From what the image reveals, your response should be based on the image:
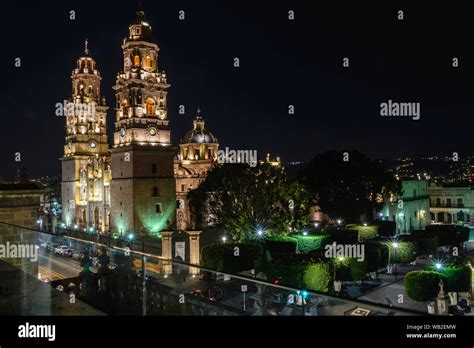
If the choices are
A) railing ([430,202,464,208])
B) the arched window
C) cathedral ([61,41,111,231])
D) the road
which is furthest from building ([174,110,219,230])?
the road

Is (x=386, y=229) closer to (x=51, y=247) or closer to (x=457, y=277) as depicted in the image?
(x=457, y=277)

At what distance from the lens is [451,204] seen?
65.8 meters

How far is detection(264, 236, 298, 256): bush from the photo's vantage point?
2884 centimetres

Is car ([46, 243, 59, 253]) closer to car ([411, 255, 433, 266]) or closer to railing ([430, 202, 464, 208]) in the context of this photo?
car ([411, 255, 433, 266])

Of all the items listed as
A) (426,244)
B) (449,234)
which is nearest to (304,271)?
(426,244)

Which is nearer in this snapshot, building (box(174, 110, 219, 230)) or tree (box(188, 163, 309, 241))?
tree (box(188, 163, 309, 241))

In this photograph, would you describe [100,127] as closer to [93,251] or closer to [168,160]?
[168,160]

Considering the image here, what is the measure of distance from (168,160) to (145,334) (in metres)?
43.0

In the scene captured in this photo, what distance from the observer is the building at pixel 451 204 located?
63.3 metres

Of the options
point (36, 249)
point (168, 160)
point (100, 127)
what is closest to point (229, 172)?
point (168, 160)

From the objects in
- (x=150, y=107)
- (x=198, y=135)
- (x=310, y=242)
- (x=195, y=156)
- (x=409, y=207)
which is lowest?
(x=310, y=242)

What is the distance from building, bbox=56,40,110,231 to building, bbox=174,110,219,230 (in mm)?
11557

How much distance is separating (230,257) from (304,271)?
227 inches

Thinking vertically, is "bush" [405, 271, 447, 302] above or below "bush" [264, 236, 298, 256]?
below
